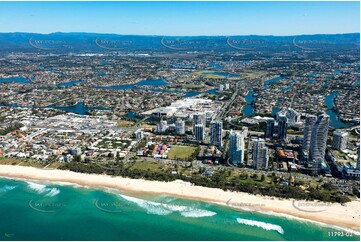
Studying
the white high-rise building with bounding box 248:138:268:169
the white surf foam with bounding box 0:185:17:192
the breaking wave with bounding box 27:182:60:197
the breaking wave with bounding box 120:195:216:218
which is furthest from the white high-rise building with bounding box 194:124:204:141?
the white surf foam with bounding box 0:185:17:192

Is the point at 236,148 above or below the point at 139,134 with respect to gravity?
above

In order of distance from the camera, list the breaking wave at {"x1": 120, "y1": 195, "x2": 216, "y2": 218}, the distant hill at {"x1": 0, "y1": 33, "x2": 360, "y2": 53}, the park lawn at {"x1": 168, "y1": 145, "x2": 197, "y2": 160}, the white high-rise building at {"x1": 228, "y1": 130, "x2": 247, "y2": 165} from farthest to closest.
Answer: the distant hill at {"x1": 0, "y1": 33, "x2": 360, "y2": 53} → the park lawn at {"x1": 168, "y1": 145, "x2": 197, "y2": 160} → the white high-rise building at {"x1": 228, "y1": 130, "x2": 247, "y2": 165} → the breaking wave at {"x1": 120, "y1": 195, "x2": 216, "y2": 218}

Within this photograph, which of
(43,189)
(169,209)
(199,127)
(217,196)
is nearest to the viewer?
(169,209)

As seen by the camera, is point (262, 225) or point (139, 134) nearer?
point (262, 225)

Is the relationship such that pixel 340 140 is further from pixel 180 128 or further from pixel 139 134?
pixel 139 134

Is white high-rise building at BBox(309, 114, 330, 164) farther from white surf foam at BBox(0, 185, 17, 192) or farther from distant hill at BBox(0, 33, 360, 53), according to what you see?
distant hill at BBox(0, 33, 360, 53)

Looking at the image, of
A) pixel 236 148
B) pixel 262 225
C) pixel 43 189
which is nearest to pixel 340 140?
pixel 236 148

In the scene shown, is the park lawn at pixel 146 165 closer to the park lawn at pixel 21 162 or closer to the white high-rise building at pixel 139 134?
the white high-rise building at pixel 139 134
